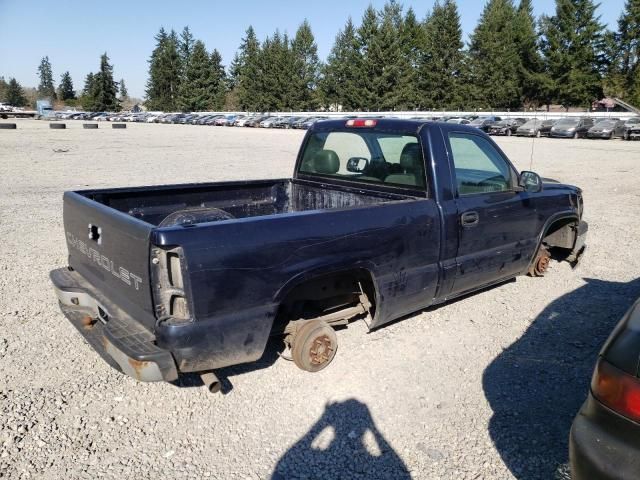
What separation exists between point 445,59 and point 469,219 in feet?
247

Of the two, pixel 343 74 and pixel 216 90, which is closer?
pixel 343 74

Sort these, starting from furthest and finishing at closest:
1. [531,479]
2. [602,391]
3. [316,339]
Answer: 1. [316,339]
2. [531,479]
3. [602,391]

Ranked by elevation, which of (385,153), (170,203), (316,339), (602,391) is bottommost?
(316,339)

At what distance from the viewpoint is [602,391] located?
2.09 meters

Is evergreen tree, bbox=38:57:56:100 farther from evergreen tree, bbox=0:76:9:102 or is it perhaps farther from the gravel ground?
the gravel ground

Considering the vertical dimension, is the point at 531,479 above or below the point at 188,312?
below

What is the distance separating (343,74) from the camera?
81688 millimetres

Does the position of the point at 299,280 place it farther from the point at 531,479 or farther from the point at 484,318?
the point at 484,318

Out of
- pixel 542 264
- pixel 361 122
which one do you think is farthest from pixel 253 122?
pixel 361 122

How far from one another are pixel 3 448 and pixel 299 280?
192 cm

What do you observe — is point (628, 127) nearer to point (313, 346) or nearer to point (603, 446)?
point (313, 346)

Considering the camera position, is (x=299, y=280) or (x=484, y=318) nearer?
(x=299, y=280)

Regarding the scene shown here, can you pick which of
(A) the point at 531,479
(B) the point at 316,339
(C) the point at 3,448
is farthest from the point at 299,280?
(C) the point at 3,448

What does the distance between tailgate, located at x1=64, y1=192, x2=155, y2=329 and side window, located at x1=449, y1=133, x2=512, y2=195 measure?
2.61 meters
